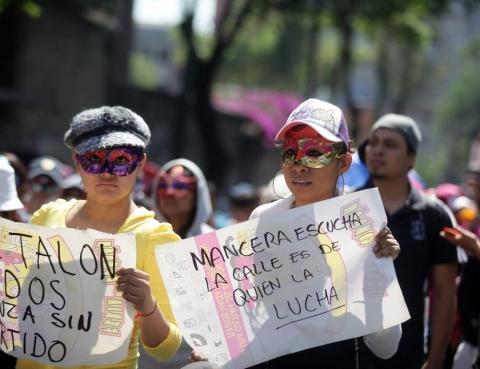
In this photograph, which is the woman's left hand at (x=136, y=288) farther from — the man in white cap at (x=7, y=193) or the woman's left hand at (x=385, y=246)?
the man in white cap at (x=7, y=193)

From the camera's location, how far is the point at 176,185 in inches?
258

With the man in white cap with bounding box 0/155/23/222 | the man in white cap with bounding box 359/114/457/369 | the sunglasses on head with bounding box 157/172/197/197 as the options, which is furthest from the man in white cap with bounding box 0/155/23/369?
the man in white cap with bounding box 359/114/457/369

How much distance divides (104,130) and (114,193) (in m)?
0.25

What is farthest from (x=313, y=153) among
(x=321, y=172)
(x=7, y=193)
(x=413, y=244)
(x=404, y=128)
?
(x=404, y=128)

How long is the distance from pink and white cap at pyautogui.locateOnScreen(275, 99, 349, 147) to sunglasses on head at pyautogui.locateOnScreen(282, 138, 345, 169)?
0.04m

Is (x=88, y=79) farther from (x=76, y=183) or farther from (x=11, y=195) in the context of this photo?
(x=11, y=195)

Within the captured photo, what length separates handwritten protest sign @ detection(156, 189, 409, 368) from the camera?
12.5 ft

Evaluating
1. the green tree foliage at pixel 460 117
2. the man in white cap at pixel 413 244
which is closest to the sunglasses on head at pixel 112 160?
the man in white cap at pixel 413 244

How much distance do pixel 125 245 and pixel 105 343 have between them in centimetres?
36

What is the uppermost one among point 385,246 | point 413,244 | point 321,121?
point 321,121

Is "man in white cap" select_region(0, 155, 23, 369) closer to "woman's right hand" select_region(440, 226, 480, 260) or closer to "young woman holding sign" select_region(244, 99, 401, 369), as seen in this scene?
"young woman holding sign" select_region(244, 99, 401, 369)

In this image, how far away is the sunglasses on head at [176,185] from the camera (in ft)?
21.4

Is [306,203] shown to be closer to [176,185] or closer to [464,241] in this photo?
[464,241]

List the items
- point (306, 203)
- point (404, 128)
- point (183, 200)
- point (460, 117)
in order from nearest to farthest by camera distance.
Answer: point (306, 203) → point (404, 128) → point (183, 200) → point (460, 117)
